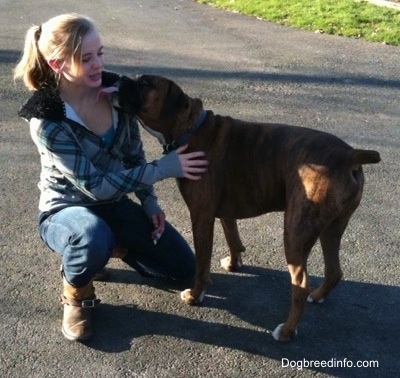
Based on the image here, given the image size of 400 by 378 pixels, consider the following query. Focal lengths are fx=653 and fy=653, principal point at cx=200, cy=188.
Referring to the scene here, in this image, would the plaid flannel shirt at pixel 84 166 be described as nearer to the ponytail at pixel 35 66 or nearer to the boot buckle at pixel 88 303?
the ponytail at pixel 35 66

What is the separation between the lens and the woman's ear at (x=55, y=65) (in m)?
3.56

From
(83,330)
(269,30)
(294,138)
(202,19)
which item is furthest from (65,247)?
(202,19)

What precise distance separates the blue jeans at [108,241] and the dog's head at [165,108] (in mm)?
615

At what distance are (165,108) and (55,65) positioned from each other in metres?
0.65

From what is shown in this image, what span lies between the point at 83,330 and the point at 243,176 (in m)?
1.27

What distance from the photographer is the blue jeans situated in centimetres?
362

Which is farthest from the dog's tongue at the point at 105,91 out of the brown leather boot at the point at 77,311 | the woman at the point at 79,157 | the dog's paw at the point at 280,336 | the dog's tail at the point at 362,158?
the dog's paw at the point at 280,336

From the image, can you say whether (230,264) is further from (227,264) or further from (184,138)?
(184,138)

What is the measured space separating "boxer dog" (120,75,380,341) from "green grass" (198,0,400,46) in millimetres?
6941

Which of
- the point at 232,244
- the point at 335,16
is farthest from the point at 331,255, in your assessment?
the point at 335,16

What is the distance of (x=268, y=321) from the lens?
392 centimetres

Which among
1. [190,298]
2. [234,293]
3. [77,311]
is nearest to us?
[77,311]

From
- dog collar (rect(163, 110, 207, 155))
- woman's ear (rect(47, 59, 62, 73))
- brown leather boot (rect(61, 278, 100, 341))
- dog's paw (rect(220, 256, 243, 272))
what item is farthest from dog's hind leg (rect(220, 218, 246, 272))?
woman's ear (rect(47, 59, 62, 73))

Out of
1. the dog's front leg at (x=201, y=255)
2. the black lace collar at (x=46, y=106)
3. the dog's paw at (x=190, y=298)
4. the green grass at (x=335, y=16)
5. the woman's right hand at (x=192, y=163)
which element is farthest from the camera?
the green grass at (x=335, y=16)
